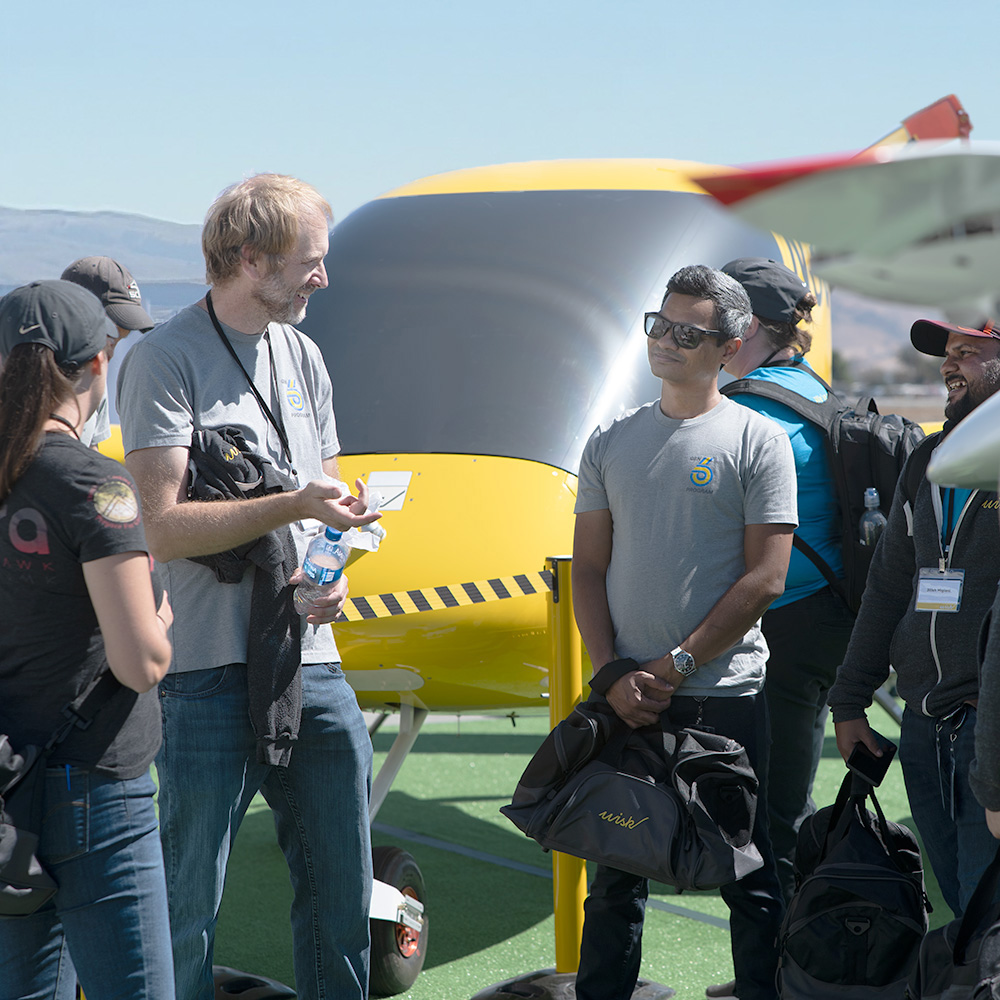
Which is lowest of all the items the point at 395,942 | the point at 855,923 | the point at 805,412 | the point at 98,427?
the point at 395,942

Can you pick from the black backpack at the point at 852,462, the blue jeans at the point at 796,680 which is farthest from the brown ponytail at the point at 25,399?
the blue jeans at the point at 796,680

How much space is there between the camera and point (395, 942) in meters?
3.65

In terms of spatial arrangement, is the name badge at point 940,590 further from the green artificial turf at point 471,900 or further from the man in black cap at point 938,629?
the green artificial turf at point 471,900

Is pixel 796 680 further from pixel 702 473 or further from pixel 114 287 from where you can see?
pixel 114 287

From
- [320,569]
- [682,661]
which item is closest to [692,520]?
[682,661]

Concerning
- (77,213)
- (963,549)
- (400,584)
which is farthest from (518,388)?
(963,549)

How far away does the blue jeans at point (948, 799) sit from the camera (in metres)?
2.51

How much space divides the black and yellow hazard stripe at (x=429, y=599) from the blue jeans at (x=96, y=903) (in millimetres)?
1803

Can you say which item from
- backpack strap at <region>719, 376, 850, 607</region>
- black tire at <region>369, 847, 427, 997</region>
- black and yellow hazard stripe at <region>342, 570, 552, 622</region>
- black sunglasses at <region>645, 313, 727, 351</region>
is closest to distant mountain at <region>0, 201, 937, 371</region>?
backpack strap at <region>719, 376, 850, 607</region>

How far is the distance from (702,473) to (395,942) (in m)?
1.78

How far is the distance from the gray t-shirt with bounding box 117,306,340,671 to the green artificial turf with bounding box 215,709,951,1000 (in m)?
1.83

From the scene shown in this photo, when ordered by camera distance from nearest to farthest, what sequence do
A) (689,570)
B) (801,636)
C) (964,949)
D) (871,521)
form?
(964,949), (689,570), (871,521), (801,636)

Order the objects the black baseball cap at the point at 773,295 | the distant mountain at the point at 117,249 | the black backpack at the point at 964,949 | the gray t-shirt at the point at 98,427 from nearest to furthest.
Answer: the black backpack at the point at 964,949, the distant mountain at the point at 117,249, the black baseball cap at the point at 773,295, the gray t-shirt at the point at 98,427

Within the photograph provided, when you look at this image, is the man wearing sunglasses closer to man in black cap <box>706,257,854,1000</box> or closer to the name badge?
the name badge
